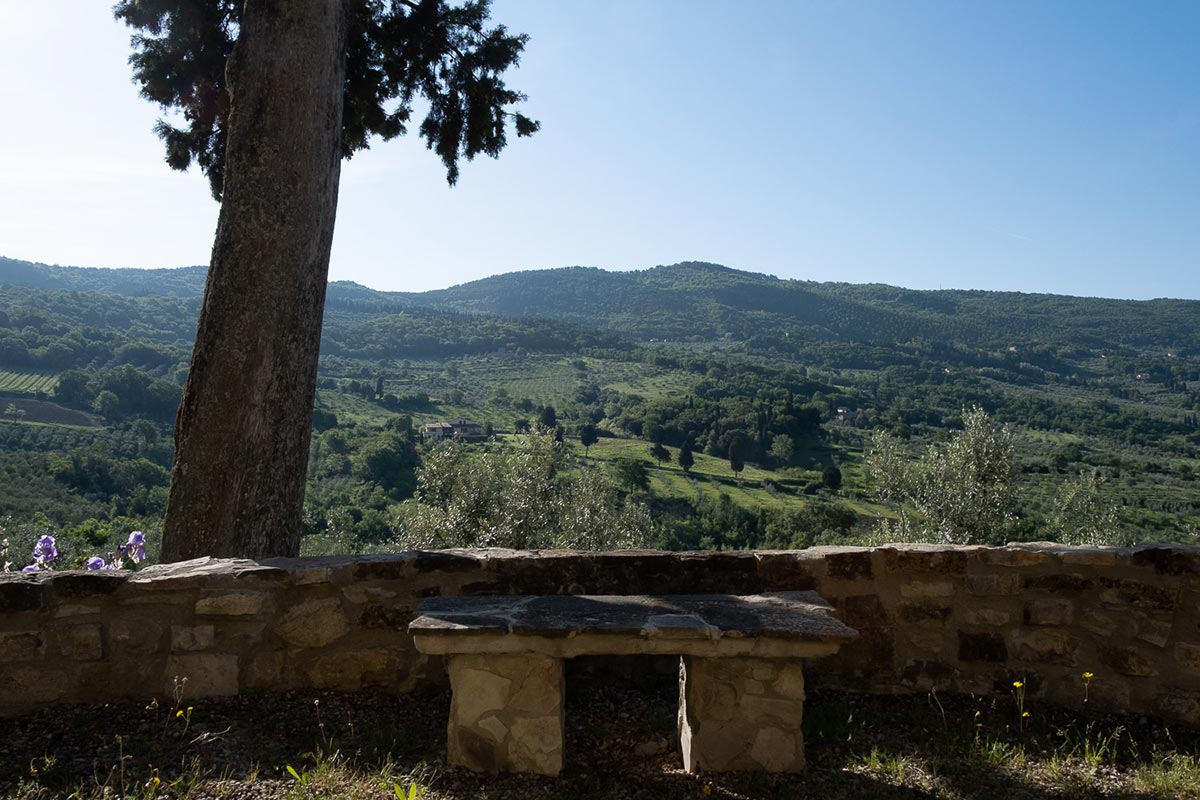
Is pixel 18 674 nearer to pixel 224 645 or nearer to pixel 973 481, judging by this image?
pixel 224 645

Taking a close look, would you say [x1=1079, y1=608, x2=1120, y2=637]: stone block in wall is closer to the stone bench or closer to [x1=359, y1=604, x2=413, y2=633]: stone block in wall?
the stone bench

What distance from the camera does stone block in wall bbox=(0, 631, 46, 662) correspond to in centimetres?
320

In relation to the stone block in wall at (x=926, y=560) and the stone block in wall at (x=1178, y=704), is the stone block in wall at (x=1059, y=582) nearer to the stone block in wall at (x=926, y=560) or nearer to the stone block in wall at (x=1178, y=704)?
the stone block in wall at (x=926, y=560)

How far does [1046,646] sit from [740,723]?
1872 millimetres

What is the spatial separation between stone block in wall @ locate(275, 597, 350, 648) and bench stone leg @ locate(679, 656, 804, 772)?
1.77 metres

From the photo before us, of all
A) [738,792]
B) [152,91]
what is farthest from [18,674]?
[152,91]

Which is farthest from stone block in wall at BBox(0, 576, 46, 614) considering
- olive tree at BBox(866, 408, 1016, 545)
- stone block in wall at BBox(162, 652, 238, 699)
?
olive tree at BBox(866, 408, 1016, 545)

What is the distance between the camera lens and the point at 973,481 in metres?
16.2

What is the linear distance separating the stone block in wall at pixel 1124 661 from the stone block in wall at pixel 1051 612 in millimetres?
197

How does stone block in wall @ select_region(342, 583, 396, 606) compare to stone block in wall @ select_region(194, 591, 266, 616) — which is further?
stone block in wall @ select_region(342, 583, 396, 606)

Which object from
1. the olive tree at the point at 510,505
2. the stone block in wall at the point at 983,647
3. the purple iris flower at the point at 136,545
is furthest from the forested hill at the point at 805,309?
the purple iris flower at the point at 136,545

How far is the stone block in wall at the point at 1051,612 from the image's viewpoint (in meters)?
3.67

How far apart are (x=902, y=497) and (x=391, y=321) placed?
109m

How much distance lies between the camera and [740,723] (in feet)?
9.52
